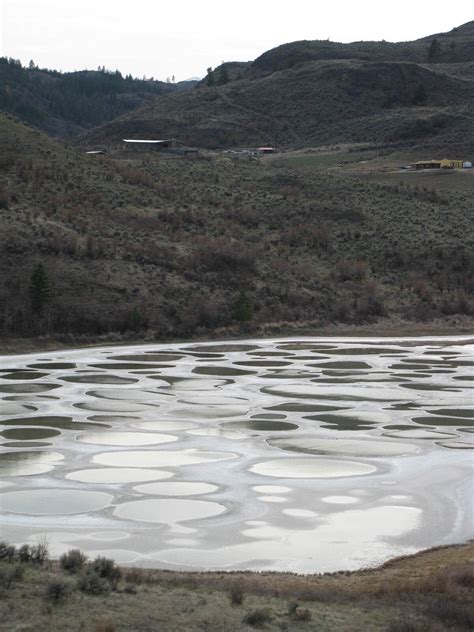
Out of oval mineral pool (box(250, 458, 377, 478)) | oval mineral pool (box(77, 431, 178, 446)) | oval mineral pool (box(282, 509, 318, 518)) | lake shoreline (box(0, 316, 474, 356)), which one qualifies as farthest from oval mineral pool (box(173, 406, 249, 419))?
lake shoreline (box(0, 316, 474, 356))

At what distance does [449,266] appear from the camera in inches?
3145

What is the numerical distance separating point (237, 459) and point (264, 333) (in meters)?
31.2

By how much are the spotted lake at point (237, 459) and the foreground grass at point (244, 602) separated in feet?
4.86

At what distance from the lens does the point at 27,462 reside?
86.4ft

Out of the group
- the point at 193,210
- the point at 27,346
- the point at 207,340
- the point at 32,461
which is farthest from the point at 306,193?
the point at 32,461

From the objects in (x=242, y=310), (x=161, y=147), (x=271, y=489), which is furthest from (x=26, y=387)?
(x=161, y=147)

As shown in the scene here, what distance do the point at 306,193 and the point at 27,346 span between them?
176 feet

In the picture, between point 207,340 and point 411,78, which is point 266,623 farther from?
point 411,78

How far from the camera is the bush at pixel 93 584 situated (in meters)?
15.4

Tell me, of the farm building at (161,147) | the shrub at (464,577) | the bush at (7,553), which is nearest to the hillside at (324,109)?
the farm building at (161,147)

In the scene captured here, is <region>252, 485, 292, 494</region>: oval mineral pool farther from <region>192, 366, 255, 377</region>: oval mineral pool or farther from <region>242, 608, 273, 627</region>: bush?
<region>192, 366, 255, 377</region>: oval mineral pool

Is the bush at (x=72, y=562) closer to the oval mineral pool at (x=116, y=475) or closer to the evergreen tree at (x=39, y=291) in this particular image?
the oval mineral pool at (x=116, y=475)

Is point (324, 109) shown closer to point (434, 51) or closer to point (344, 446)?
point (434, 51)

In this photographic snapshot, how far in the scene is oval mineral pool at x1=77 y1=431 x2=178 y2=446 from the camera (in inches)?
1149
